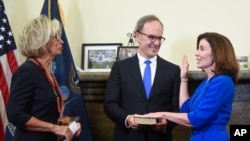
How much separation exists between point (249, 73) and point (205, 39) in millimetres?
830

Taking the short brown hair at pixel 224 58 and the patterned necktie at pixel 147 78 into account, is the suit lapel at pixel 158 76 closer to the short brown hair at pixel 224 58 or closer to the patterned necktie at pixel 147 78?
the patterned necktie at pixel 147 78

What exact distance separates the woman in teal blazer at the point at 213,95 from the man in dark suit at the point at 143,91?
0.17m

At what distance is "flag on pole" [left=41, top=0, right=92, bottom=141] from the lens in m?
2.80

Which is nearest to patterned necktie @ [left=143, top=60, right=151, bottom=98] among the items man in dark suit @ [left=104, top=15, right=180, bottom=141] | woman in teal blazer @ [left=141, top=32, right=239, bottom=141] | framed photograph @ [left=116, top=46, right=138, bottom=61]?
man in dark suit @ [left=104, top=15, right=180, bottom=141]

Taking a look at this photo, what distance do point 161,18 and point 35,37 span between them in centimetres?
148

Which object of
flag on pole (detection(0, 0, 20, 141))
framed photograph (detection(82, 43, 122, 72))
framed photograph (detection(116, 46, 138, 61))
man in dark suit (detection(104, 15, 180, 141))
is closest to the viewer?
man in dark suit (detection(104, 15, 180, 141))

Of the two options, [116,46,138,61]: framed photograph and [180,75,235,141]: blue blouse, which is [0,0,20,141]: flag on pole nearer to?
[116,46,138,61]: framed photograph

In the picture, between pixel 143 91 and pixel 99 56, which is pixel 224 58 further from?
pixel 99 56

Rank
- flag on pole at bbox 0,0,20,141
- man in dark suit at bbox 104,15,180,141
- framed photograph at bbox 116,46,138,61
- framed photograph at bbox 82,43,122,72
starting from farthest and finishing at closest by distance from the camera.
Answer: framed photograph at bbox 82,43,122,72 < framed photograph at bbox 116,46,138,61 < flag on pole at bbox 0,0,20,141 < man in dark suit at bbox 104,15,180,141

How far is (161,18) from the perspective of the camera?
308 cm

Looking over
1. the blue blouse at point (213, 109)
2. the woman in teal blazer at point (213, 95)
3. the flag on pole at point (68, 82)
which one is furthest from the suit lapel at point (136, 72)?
the flag on pole at point (68, 82)

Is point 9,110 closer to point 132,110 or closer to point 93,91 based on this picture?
point 132,110

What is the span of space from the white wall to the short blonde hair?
1304 mm

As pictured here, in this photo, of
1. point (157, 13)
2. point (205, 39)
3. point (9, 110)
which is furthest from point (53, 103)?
point (157, 13)
